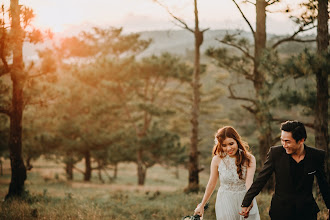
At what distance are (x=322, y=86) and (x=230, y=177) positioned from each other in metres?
5.77

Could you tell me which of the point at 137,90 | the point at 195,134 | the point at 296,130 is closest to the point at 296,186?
the point at 296,130

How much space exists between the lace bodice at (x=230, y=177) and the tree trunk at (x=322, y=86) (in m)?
5.39

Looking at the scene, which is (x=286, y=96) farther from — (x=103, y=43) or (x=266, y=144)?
(x=103, y=43)

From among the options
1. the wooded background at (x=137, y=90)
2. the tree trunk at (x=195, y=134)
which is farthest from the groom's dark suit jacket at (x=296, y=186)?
the tree trunk at (x=195, y=134)

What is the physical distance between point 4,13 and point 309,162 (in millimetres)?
8785

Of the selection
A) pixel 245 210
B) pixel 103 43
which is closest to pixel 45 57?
pixel 245 210

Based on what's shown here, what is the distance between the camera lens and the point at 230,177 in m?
4.32

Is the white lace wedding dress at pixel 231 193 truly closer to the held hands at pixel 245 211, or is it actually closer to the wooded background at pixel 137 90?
the held hands at pixel 245 211

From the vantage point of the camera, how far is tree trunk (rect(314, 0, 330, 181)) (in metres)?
8.63

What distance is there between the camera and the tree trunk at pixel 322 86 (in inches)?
340

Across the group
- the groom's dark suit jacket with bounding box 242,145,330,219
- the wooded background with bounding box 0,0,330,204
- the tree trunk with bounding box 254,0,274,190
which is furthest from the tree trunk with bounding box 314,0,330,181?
the groom's dark suit jacket with bounding box 242,145,330,219

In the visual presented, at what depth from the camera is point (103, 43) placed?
33.2 metres

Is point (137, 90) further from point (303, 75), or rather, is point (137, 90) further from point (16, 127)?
point (303, 75)

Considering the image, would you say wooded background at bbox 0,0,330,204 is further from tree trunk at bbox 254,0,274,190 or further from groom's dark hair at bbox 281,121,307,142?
groom's dark hair at bbox 281,121,307,142
